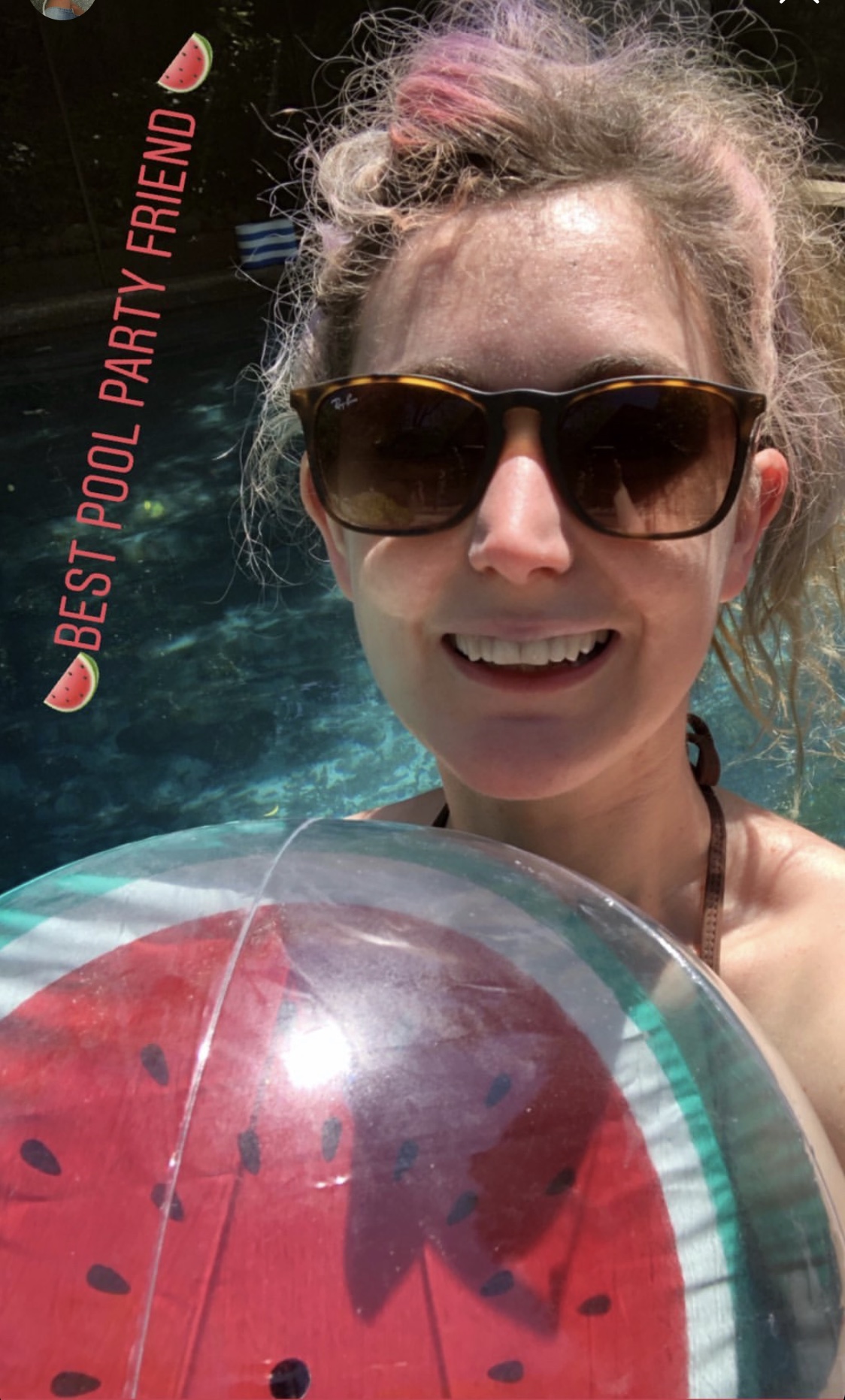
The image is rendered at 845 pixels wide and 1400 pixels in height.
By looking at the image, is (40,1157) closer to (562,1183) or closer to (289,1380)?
(289,1380)

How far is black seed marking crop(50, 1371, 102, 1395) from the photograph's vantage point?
0.85m

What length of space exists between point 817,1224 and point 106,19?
14.0 meters

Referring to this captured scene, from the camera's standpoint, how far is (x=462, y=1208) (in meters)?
0.91

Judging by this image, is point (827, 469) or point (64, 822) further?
point (64, 822)

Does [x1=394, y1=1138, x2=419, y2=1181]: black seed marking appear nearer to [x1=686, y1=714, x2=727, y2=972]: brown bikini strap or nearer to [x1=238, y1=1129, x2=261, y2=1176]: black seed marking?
[x1=238, y1=1129, x2=261, y2=1176]: black seed marking

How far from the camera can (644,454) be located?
140 cm

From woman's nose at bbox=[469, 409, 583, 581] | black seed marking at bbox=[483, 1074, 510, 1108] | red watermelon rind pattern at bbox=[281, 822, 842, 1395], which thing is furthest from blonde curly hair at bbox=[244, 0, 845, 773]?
black seed marking at bbox=[483, 1074, 510, 1108]

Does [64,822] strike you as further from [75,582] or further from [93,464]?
[93,464]

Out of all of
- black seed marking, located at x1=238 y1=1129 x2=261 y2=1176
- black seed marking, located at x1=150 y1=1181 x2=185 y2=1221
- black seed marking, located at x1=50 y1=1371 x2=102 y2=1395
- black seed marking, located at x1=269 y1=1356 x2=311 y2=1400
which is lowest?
black seed marking, located at x1=50 y1=1371 x2=102 y2=1395

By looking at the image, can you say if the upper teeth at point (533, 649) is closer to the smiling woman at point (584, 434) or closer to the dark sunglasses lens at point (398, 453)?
the smiling woman at point (584, 434)

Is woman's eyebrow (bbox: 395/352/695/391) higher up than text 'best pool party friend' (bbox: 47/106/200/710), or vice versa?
woman's eyebrow (bbox: 395/352/695/391)

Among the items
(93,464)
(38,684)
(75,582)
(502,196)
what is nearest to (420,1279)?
(502,196)

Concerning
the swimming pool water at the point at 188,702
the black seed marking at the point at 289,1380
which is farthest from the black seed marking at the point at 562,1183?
the swimming pool water at the point at 188,702

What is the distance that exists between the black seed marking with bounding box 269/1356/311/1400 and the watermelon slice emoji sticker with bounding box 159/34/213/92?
42.7 feet
